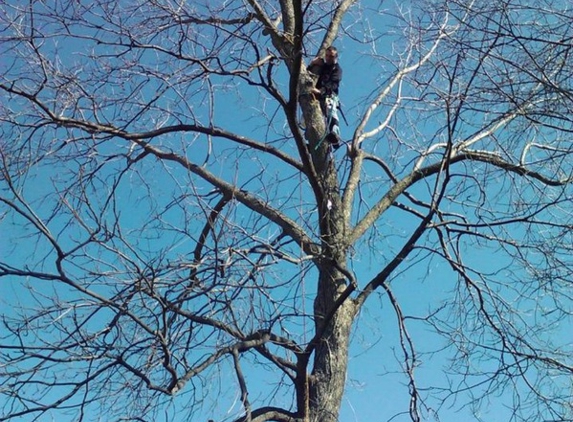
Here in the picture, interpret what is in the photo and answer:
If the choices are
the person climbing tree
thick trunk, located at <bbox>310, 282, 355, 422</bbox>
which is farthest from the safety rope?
thick trunk, located at <bbox>310, 282, 355, 422</bbox>

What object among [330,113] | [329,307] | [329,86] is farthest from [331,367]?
[329,86]

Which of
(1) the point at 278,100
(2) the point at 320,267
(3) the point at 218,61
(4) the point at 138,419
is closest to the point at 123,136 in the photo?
(3) the point at 218,61

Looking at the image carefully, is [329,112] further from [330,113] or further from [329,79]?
[329,79]

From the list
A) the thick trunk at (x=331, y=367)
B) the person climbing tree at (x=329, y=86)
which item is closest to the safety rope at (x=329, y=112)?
the person climbing tree at (x=329, y=86)

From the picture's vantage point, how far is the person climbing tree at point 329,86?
253 inches

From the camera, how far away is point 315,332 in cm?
562

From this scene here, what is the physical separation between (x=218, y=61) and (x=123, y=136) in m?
0.94

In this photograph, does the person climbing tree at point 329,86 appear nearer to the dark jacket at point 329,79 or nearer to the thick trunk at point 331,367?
the dark jacket at point 329,79

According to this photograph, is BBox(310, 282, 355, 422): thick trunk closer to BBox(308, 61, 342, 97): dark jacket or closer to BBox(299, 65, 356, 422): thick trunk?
BBox(299, 65, 356, 422): thick trunk

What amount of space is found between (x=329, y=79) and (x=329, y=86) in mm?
64

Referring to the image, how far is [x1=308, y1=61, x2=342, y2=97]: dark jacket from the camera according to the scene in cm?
661

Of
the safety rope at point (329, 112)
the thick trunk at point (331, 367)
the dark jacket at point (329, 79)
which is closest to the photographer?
the thick trunk at point (331, 367)

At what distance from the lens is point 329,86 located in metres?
6.62

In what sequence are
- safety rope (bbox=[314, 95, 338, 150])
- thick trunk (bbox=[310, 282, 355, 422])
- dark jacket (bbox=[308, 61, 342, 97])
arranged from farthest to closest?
dark jacket (bbox=[308, 61, 342, 97]) → safety rope (bbox=[314, 95, 338, 150]) → thick trunk (bbox=[310, 282, 355, 422])
